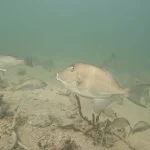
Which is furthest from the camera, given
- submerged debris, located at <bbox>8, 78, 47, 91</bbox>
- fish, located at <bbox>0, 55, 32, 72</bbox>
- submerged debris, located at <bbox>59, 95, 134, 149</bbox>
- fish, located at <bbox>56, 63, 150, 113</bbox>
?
submerged debris, located at <bbox>8, 78, 47, 91</bbox>

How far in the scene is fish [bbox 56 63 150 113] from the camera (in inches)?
146

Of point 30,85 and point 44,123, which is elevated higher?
point 30,85

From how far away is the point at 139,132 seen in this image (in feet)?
17.2

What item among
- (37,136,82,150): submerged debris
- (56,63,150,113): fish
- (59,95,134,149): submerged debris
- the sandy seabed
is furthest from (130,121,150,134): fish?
(37,136,82,150): submerged debris

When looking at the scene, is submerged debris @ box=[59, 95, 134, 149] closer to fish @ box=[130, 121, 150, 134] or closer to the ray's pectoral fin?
fish @ box=[130, 121, 150, 134]

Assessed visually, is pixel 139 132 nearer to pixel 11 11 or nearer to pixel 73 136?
pixel 73 136

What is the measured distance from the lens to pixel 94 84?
3727 millimetres

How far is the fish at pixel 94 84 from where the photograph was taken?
370cm

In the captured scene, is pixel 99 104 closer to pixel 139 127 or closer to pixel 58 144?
pixel 58 144

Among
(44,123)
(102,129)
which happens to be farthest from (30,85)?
(102,129)

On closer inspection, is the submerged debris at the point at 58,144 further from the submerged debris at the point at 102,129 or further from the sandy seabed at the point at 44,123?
the submerged debris at the point at 102,129

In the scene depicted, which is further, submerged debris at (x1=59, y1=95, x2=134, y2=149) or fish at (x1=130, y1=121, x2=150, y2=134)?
fish at (x1=130, y1=121, x2=150, y2=134)

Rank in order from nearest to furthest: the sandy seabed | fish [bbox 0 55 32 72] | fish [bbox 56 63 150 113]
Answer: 1. fish [bbox 56 63 150 113]
2. the sandy seabed
3. fish [bbox 0 55 32 72]

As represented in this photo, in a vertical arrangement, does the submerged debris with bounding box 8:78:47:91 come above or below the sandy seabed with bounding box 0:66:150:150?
above
